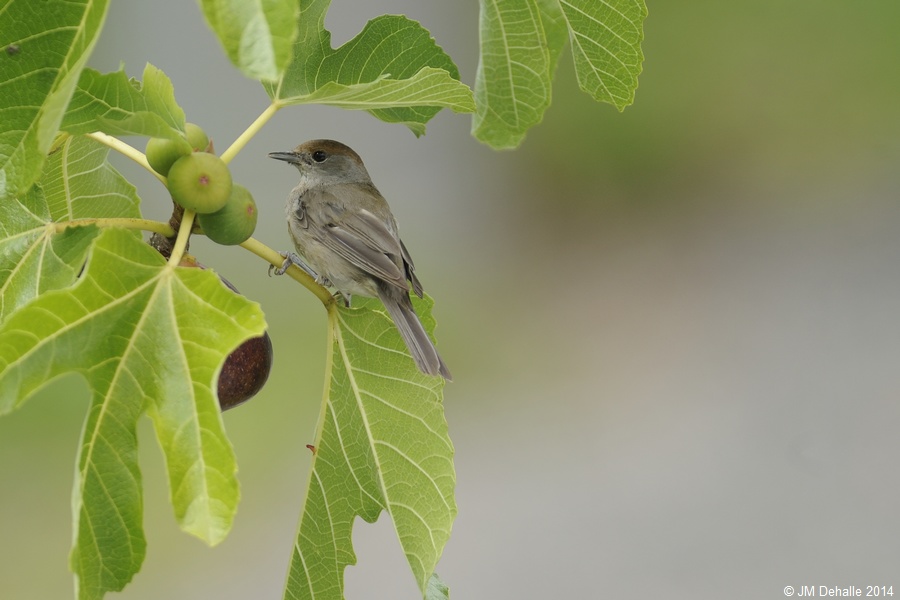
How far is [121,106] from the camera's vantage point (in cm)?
154

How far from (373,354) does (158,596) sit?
18.6 feet

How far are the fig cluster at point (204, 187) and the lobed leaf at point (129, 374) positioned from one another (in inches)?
4.3

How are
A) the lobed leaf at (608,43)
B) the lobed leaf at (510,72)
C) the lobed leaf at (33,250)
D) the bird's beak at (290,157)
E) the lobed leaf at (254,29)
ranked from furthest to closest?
the bird's beak at (290,157) < the lobed leaf at (608,43) < the lobed leaf at (510,72) < the lobed leaf at (33,250) < the lobed leaf at (254,29)

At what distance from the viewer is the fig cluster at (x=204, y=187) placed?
1.56 metres

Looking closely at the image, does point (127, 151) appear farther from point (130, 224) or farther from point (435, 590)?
point (435, 590)

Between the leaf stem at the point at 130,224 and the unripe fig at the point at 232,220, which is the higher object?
the unripe fig at the point at 232,220

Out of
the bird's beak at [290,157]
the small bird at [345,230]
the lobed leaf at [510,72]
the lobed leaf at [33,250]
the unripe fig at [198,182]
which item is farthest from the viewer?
the bird's beak at [290,157]

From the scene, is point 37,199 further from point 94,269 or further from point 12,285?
point 94,269

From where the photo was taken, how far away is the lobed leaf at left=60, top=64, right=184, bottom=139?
1485mm

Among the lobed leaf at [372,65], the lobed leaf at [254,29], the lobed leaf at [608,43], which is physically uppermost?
the lobed leaf at [608,43]

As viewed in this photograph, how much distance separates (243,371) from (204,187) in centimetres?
45

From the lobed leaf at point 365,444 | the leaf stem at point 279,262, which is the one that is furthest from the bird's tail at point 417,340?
the leaf stem at point 279,262

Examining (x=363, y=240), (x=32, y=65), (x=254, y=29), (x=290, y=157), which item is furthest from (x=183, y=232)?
(x=290, y=157)

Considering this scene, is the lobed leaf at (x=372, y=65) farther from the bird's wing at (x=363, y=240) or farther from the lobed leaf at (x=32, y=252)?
the bird's wing at (x=363, y=240)
